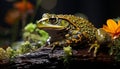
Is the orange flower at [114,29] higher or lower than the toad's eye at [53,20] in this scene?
lower

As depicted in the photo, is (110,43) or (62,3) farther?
(62,3)

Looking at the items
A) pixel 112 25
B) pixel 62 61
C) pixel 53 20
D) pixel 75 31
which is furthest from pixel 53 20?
pixel 112 25

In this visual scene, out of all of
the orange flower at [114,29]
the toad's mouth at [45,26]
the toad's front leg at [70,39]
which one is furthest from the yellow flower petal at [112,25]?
the toad's mouth at [45,26]

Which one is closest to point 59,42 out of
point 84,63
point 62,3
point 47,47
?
point 47,47

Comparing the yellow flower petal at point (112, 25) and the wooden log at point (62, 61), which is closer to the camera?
the wooden log at point (62, 61)

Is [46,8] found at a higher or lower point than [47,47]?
higher

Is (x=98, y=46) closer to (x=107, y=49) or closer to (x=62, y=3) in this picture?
(x=107, y=49)

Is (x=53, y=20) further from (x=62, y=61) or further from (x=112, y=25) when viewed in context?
(x=112, y=25)

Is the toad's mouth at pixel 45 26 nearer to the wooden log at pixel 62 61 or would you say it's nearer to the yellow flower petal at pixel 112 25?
the wooden log at pixel 62 61

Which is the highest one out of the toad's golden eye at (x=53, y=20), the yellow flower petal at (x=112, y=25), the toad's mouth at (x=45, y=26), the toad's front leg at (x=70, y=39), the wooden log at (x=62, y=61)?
the toad's golden eye at (x=53, y=20)
